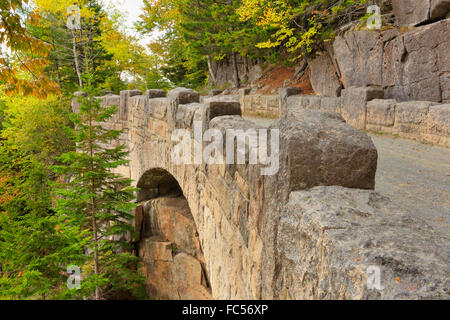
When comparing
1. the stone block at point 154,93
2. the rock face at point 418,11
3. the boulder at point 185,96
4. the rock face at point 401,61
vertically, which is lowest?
the boulder at point 185,96

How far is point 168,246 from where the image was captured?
9.18 meters

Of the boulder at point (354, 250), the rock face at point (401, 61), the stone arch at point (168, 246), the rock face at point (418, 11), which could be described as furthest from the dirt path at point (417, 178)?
the stone arch at point (168, 246)

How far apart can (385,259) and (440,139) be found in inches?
225

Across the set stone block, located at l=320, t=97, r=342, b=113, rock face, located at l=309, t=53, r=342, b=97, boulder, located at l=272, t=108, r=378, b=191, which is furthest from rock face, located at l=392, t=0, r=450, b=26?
boulder, located at l=272, t=108, r=378, b=191

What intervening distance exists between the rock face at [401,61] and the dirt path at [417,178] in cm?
209

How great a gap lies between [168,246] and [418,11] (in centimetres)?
928

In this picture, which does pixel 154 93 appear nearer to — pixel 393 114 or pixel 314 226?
pixel 393 114

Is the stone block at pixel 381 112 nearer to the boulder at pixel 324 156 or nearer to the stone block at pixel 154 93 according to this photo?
the stone block at pixel 154 93

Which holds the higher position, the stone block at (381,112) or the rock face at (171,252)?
the stone block at (381,112)

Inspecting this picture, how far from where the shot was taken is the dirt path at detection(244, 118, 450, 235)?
322cm

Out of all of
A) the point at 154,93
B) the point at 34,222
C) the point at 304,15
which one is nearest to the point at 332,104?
the point at 154,93

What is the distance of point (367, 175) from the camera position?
6.25 feet

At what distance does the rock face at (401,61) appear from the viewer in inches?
274

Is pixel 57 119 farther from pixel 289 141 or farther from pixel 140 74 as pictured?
pixel 289 141
